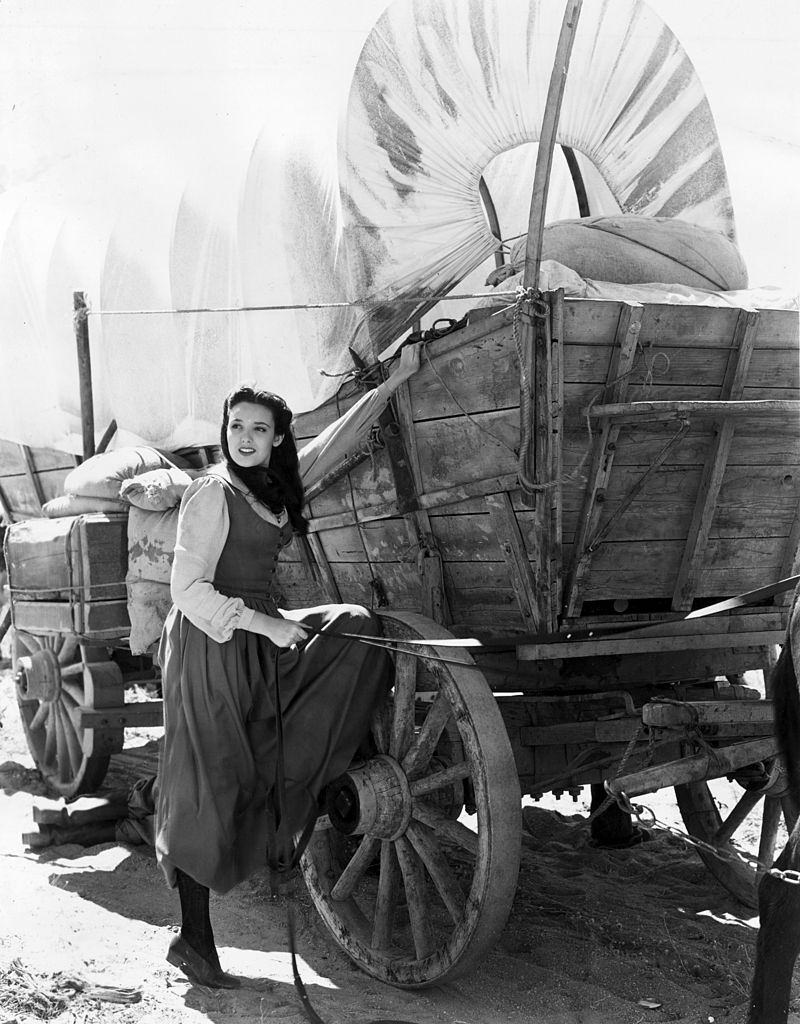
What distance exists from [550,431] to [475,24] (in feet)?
4.38

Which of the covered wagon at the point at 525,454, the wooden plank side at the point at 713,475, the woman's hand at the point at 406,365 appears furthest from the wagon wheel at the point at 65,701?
the wooden plank side at the point at 713,475

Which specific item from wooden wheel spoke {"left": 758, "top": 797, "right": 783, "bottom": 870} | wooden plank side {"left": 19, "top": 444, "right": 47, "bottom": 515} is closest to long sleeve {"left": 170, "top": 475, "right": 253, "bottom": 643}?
wooden wheel spoke {"left": 758, "top": 797, "right": 783, "bottom": 870}

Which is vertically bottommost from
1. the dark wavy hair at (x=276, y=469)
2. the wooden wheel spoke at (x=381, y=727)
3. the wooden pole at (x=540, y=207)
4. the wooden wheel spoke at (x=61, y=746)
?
the wooden wheel spoke at (x=61, y=746)

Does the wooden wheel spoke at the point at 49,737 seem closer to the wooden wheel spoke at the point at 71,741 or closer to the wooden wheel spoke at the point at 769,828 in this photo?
the wooden wheel spoke at the point at 71,741

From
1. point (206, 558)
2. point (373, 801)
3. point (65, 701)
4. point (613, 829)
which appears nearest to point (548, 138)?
point (206, 558)

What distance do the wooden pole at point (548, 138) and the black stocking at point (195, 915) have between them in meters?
2.08

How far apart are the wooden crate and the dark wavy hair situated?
5.46 feet

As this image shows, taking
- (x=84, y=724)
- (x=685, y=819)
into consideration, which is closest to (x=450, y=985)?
(x=685, y=819)

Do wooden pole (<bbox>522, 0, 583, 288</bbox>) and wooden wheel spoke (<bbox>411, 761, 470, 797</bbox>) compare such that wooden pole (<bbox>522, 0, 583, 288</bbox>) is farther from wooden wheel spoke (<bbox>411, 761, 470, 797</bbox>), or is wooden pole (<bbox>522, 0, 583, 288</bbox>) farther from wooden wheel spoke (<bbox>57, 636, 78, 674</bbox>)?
wooden wheel spoke (<bbox>57, 636, 78, 674</bbox>)

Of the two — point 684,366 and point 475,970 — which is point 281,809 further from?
point 684,366

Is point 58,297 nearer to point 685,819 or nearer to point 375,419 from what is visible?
point 375,419

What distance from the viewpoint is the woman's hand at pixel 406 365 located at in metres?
3.46

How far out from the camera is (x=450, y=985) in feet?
11.2

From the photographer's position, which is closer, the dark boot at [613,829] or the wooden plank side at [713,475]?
the wooden plank side at [713,475]
